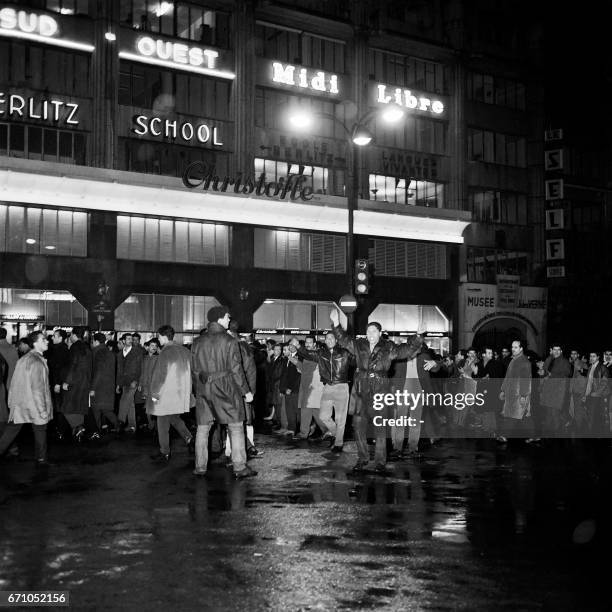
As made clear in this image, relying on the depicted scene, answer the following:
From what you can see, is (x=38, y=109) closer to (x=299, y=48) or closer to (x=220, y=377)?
(x=299, y=48)

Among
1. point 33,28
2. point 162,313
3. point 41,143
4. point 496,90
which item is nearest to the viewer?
point 33,28

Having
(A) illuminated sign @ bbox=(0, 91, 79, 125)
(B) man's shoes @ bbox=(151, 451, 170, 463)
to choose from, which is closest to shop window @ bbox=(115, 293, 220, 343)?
(A) illuminated sign @ bbox=(0, 91, 79, 125)

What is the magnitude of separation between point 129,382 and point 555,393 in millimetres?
8279

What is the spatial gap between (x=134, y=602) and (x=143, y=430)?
489 inches

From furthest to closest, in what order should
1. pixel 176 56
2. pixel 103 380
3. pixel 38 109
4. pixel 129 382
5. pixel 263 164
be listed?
pixel 263 164
pixel 176 56
pixel 38 109
pixel 129 382
pixel 103 380

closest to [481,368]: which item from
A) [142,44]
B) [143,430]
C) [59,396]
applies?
[143,430]

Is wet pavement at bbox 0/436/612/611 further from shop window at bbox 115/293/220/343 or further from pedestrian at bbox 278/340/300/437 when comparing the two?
shop window at bbox 115/293/220/343

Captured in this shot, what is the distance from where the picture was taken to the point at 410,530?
7.75 meters

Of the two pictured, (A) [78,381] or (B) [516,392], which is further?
(B) [516,392]

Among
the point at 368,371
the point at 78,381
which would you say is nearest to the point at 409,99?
the point at 78,381

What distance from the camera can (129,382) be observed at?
17312mm

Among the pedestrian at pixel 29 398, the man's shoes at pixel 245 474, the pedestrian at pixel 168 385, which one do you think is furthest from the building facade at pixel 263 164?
the man's shoes at pixel 245 474

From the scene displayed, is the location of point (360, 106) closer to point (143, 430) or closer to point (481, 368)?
point (481, 368)

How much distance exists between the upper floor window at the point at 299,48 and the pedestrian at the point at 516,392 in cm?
2343
